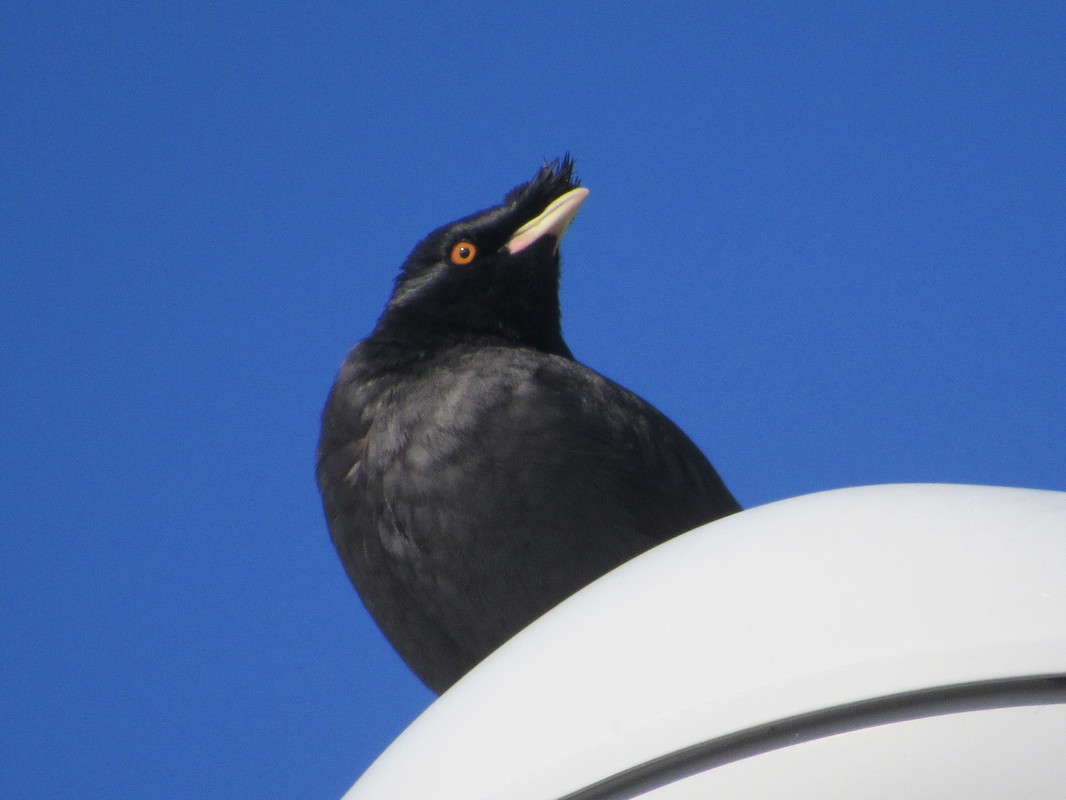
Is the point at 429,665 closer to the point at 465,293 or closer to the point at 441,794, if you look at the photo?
the point at 465,293

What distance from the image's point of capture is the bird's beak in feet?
14.3

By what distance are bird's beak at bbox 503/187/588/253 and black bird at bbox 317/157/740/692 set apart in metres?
0.02

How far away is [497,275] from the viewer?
428cm

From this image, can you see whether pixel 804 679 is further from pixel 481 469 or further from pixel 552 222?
pixel 552 222

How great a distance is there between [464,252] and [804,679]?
3488mm

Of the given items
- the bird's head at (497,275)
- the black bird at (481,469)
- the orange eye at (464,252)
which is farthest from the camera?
the orange eye at (464,252)

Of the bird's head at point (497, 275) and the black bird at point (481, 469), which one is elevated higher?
the bird's head at point (497, 275)

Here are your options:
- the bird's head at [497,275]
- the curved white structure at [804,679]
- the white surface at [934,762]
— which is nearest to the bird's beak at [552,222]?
the bird's head at [497,275]

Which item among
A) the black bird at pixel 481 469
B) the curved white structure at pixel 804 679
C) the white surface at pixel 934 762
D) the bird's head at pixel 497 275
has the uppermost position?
the bird's head at pixel 497 275

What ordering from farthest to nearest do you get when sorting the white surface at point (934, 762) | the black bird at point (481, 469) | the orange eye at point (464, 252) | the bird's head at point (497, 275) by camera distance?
the orange eye at point (464, 252)
the bird's head at point (497, 275)
the black bird at point (481, 469)
the white surface at point (934, 762)

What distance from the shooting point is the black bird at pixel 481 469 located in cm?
330

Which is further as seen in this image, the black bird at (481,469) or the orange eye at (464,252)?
the orange eye at (464,252)

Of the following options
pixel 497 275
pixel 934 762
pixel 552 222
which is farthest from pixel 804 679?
pixel 552 222

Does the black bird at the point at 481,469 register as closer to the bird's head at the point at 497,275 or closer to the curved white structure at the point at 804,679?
the bird's head at the point at 497,275
